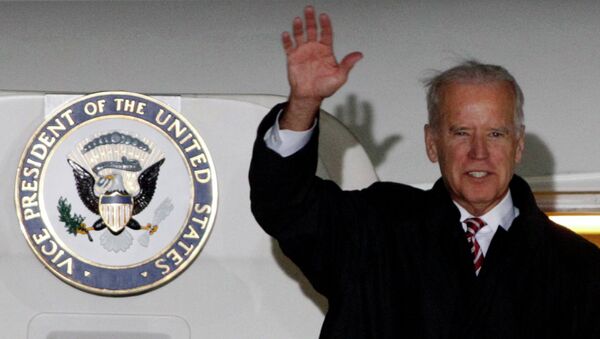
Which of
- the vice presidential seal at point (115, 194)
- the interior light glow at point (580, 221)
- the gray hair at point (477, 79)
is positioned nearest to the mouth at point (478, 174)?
the gray hair at point (477, 79)

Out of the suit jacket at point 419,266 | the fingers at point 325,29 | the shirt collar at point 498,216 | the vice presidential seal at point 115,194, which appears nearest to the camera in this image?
the fingers at point 325,29

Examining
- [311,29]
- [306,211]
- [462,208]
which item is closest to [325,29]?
[311,29]

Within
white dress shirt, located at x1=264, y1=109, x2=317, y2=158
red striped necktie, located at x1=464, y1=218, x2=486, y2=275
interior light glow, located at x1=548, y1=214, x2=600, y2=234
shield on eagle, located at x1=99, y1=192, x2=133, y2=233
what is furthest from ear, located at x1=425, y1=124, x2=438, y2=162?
interior light glow, located at x1=548, y1=214, x2=600, y2=234

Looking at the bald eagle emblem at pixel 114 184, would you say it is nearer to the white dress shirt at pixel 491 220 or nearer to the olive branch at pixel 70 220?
the olive branch at pixel 70 220

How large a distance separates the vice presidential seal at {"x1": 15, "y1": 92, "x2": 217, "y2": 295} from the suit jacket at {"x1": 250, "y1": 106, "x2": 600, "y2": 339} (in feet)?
0.83

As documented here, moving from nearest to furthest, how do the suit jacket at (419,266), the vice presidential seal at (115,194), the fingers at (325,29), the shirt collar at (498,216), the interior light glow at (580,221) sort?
the fingers at (325,29)
the suit jacket at (419,266)
the shirt collar at (498,216)
the vice presidential seal at (115,194)
the interior light glow at (580,221)

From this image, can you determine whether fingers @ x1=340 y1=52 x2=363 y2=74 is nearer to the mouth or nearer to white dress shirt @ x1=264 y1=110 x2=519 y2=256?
white dress shirt @ x1=264 y1=110 x2=519 y2=256

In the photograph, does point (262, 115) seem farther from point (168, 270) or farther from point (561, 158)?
point (561, 158)

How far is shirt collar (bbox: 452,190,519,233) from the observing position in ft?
8.70

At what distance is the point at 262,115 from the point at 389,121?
64cm

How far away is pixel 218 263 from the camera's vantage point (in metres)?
2.77

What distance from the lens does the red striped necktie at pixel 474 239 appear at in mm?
2613

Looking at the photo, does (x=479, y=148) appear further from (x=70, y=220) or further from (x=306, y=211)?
(x=70, y=220)

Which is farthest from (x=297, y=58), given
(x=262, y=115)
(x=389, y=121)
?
(x=389, y=121)
